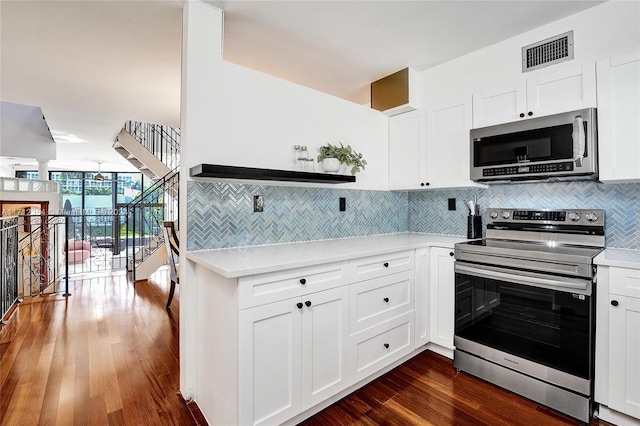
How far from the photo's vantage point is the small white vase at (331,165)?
251 centimetres

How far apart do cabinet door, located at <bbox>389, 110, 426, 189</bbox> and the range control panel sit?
2.25 feet

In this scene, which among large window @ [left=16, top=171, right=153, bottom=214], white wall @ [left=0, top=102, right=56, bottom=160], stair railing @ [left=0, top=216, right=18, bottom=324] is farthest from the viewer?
large window @ [left=16, top=171, right=153, bottom=214]

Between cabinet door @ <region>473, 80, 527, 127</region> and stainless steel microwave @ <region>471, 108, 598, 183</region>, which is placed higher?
cabinet door @ <region>473, 80, 527, 127</region>

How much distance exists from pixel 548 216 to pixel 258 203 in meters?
2.20

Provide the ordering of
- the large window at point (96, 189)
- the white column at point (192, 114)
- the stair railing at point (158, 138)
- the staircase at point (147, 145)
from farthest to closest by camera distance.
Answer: the large window at point (96, 189), the stair railing at point (158, 138), the staircase at point (147, 145), the white column at point (192, 114)

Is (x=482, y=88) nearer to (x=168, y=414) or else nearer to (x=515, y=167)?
(x=515, y=167)

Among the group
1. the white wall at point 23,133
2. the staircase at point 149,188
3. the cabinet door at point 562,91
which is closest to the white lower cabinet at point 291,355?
the cabinet door at point 562,91

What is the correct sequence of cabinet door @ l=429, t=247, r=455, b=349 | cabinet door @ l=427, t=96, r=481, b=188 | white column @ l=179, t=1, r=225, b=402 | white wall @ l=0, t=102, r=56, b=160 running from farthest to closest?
white wall @ l=0, t=102, r=56, b=160 < cabinet door @ l=427, t=96, r=481, b=188 < cabinet door @ l=429, t=247, r=455, b=349 < white column @ l=179, t=1, r=225, b=402

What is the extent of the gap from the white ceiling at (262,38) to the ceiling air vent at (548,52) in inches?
5.8

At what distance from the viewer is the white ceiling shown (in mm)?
2133

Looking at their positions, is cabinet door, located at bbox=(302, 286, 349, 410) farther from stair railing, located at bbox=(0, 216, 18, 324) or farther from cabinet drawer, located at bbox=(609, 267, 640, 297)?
stair railing, located at bbox=(0, 216, 18, 324)

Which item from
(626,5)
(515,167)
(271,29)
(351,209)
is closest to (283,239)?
(351,209)

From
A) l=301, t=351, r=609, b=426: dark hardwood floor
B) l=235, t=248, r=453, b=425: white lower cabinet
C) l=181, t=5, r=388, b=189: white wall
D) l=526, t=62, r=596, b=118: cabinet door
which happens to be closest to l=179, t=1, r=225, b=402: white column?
l=181, t=5, r=388, b=189: white wall

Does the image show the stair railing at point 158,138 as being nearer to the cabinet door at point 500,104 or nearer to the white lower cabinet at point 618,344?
the cabinet door at point 500,104
